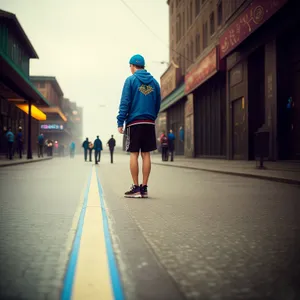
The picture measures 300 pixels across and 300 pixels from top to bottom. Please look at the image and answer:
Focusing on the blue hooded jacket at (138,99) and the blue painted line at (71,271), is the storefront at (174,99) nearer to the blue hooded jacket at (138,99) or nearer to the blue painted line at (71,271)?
the blue hooded jacket at (138,99)

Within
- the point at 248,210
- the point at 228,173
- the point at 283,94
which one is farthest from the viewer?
the point at 283,94

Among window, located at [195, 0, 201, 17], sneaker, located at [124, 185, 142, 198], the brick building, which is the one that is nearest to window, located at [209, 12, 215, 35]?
the brick building

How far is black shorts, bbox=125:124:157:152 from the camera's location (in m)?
6.25


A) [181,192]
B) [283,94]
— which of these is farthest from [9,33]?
[181,192]

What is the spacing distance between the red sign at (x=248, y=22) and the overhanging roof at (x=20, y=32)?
59.4 ft

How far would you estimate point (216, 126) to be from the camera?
2631 centimetres

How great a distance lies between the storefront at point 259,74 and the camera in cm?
1575

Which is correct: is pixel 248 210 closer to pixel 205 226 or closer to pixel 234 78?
pixel 205 226

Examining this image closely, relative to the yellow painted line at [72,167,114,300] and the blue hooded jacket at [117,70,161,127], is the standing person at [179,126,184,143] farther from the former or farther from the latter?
the yellow painted line at [72,167,114,300]

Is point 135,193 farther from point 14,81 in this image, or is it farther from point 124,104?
point 14,81

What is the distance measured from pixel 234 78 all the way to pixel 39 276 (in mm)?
20403

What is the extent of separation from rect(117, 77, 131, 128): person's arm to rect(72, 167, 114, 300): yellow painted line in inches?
101

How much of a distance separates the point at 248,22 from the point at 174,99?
19501 mm

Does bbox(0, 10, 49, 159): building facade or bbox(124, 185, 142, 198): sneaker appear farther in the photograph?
bbox(0, 10, 49, 159): building facade
